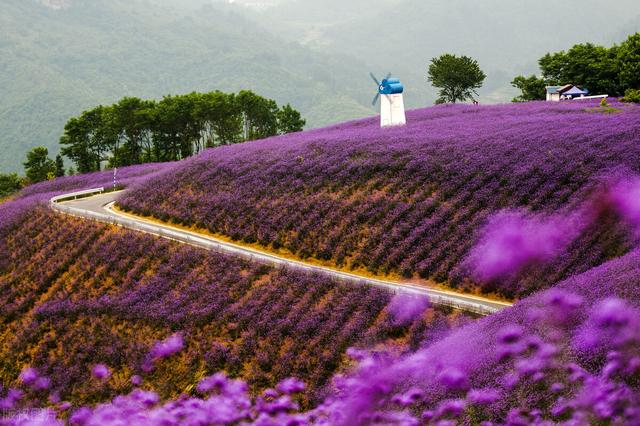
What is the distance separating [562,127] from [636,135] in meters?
6.64

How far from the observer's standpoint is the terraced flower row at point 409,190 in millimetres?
30000

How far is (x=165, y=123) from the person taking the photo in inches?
3339

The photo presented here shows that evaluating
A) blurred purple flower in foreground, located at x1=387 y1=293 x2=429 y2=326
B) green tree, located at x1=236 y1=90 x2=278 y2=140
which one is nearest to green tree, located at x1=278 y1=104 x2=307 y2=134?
green tree, located at x1=236 y1=90 x2=278 y2=140

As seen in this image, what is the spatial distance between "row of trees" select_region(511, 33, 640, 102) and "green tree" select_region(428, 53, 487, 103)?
1121 centimetres

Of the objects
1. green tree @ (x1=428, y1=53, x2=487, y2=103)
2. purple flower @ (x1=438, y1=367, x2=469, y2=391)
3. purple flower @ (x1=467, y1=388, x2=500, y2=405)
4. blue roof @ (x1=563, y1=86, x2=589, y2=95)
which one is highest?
green tree @ (x1=428, y1=53, x2=487, y2=103)

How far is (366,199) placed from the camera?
118ft

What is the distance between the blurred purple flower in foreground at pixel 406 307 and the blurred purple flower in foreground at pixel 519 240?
3.25 metres

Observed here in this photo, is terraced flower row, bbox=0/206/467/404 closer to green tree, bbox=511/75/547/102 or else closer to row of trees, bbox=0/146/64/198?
row of trees, bbox=0/146/64/198

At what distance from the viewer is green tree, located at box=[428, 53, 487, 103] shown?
82312mm

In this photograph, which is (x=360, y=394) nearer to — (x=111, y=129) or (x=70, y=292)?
(x=70, y=292)

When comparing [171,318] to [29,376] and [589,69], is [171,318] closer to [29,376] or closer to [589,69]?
[29,376]

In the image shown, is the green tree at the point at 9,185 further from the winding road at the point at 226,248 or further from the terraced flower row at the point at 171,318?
the terraced flower row at the point at 171,318

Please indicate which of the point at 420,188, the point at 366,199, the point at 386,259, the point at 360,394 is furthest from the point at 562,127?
the point at 360,394

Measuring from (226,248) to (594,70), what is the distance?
63083mm
